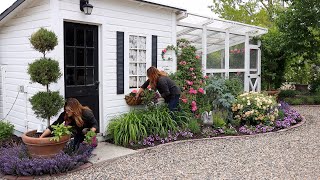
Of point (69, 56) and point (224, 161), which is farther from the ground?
point (69, 56)

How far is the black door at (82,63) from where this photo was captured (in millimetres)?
6008

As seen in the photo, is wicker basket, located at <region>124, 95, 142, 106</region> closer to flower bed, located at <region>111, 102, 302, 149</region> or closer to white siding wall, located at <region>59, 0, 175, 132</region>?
white siding wall, located at <region>59, 0, 175, 132</region>

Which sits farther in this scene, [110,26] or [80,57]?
[110,26]

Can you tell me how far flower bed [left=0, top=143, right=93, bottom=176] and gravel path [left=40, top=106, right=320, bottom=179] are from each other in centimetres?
17

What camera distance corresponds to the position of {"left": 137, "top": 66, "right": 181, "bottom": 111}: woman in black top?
21.5ft

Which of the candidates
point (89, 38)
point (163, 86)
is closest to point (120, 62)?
point (89, 38)

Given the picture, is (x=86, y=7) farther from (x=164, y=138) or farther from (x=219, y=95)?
(x=219, y=95)

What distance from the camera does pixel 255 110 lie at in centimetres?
764

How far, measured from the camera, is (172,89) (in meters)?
6.75

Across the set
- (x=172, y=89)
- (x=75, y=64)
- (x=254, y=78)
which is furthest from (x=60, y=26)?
(x=254, y=78)

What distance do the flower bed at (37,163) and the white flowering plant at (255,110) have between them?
409cm

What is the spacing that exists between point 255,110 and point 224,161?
111 inches

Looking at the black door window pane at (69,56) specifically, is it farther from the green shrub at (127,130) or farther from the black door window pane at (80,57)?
the green shrub at (127,130)

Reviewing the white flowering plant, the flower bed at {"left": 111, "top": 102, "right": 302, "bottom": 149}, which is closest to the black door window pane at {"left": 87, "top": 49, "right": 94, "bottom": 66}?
the flower bed at {"left": 111, "top": 102, "right": 302, "bottom": 149}
